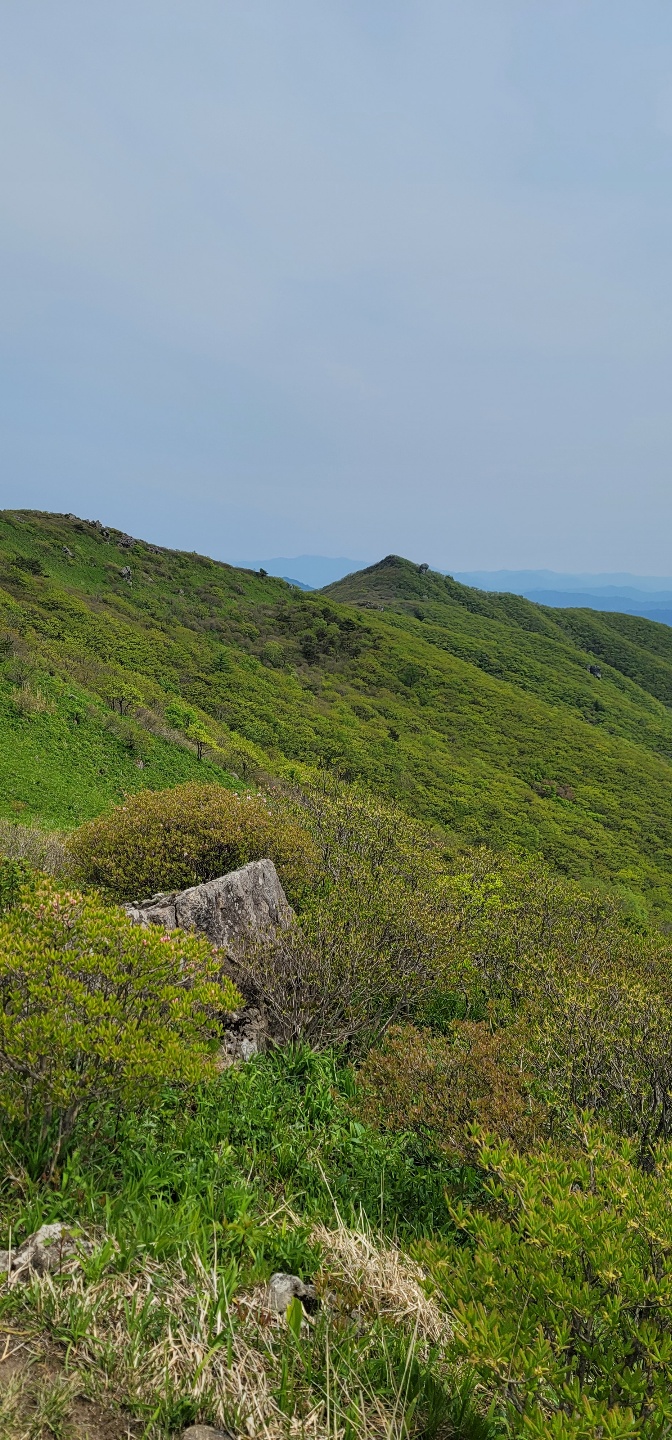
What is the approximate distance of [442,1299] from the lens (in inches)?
135

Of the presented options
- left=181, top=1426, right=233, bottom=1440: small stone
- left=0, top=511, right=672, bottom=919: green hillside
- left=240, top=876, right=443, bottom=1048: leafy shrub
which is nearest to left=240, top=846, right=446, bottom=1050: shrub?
left=240, top=876, right=443, bottom=1048: leafy shrub

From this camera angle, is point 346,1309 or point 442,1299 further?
point 346,1309

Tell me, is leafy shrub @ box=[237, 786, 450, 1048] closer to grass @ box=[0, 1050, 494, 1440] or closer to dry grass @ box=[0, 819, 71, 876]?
grass @ box=[0, 1050, 494, 1440]

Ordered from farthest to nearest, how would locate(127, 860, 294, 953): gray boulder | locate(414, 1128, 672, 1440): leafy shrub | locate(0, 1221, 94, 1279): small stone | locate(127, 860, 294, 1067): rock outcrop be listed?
locate(127, 860, 294, 953): gray boulder < locate(127, 860, 294, 1067): rock outcrop < locate(0, 1221, 94, 1279): small stone < locate(414, 1128, 672, 1440): leafy shrub

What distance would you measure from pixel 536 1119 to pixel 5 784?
1392 centimetres

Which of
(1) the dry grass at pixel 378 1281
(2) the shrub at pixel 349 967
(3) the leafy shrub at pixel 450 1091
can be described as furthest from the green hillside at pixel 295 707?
(1) the dry grass at pixel 378 1281

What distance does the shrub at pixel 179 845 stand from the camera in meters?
11.0

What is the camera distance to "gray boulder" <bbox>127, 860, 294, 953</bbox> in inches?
356

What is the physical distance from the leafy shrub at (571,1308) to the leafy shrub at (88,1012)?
2.17 meters

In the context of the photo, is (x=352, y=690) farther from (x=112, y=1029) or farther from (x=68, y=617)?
(x=112, y=1029)

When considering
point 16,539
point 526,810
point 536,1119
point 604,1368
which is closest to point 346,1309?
point 604,1368

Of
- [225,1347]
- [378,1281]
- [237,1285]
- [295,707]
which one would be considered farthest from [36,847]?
[295,707]

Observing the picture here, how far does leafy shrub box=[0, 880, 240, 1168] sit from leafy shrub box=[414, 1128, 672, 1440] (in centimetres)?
217

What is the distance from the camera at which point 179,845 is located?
11.4 m
